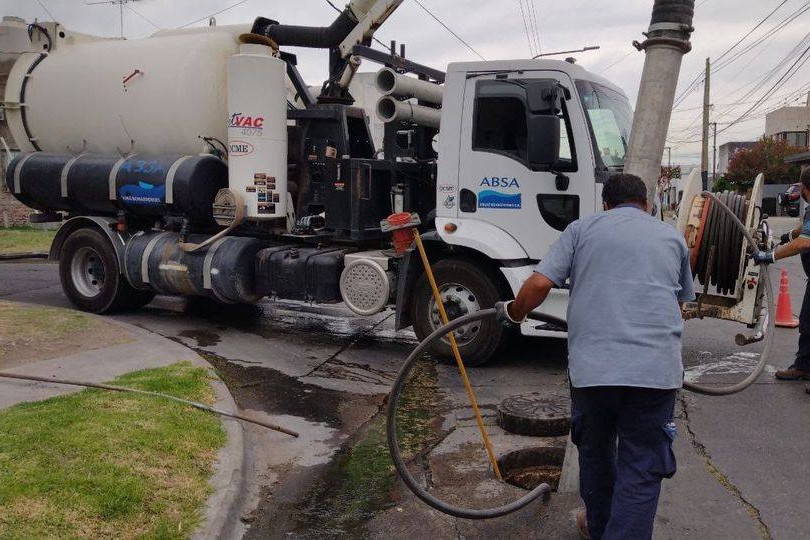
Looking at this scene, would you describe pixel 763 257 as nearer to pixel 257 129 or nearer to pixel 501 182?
pixel 501 182

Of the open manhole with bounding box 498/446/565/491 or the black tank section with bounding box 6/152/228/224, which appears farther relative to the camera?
the black tank section with bounding box 6/152/228/224

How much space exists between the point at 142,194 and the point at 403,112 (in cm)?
336

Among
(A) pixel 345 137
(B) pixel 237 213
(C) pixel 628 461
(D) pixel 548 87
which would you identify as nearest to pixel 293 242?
(B) pixel 237 213

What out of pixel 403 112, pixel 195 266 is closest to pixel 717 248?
pixel 403 112

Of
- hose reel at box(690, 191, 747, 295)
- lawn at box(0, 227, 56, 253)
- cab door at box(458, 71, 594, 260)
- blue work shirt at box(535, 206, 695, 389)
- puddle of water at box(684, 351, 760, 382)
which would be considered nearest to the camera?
blue work shirt at box(535, 206, 695, 389)

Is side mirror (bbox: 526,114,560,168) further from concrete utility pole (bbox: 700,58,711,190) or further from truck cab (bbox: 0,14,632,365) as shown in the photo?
concrete utility pole (bbox: 700,58,711,190)

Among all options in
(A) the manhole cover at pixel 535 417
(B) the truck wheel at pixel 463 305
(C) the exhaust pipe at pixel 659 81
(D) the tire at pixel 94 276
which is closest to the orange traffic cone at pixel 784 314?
(B) the truck wheel at pixel 463 305

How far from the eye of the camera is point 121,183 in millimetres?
9070

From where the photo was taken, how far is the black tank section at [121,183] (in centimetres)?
871

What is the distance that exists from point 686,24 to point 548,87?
6.78 feet

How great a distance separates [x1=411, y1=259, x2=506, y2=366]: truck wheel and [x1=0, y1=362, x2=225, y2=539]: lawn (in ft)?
8.51

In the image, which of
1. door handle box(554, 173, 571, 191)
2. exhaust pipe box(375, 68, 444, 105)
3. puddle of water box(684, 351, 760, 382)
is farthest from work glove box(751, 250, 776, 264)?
exhaust pipe box(375, 68, 444, 105)

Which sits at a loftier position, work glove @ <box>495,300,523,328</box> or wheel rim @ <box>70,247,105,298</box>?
work glove @ <box>495,300,523,328</box>

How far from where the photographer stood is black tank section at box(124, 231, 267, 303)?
8.61 metres
